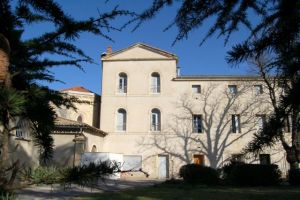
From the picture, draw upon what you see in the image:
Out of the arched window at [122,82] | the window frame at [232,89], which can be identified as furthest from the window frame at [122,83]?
the window frame at [232,89]

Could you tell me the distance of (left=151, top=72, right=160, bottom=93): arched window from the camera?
114 ft

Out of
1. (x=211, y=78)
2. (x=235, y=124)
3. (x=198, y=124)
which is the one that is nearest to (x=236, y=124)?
(x=235, y=124)

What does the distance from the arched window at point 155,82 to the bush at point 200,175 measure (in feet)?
36.6

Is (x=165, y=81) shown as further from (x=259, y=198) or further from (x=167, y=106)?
(x=259, y=198)

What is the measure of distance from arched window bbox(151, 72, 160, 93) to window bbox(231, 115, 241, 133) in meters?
7.33

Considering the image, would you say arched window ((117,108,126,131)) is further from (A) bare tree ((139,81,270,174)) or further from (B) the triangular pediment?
(B) the triangular pediment

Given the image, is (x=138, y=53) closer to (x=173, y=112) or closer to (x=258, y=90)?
(x=173, y=112)

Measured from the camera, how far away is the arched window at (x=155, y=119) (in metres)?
34.2

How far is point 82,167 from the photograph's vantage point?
1.97 metres

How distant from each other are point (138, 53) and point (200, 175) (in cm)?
1526

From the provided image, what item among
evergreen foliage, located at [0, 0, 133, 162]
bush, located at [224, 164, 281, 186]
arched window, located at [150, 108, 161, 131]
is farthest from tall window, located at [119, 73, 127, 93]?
evergreen foliage, located at [0, 0, 133, 162]

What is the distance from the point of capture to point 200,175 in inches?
966

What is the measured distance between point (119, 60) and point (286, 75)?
A: 33721 millimetres

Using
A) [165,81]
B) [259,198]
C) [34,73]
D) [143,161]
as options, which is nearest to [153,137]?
[143,161]
